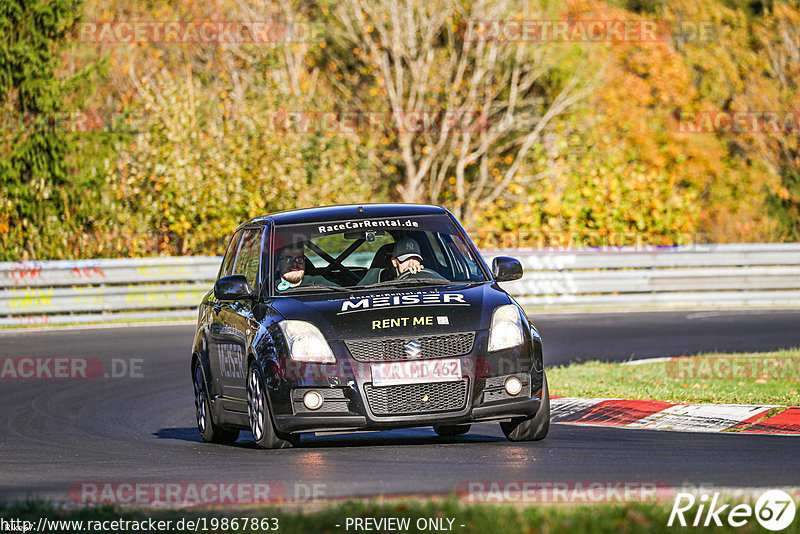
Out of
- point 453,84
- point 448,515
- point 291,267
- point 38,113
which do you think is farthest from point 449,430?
point 453,84

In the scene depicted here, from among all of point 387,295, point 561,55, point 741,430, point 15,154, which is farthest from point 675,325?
point 561,55

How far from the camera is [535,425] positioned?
9492 millimetres

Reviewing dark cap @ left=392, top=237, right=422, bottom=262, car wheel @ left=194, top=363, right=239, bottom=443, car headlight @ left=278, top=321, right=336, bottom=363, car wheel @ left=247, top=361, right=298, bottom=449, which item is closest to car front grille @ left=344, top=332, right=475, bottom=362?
car headlight @ left=278, top=321, right=336, bottom=363

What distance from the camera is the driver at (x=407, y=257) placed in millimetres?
10055

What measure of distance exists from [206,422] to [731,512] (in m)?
5.55

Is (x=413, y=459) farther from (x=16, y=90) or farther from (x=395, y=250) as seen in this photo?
→ (x=16, y=90)

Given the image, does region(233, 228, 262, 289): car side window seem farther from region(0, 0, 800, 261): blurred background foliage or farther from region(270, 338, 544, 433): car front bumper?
region(0, 0, 800, 261): blurred background foliage

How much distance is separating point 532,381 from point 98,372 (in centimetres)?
826

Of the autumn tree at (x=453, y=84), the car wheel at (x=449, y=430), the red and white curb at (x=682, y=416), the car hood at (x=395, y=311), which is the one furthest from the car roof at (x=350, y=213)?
the autumn tree at (x=453, y=84)

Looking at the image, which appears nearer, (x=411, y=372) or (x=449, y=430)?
(x=411, y=372)

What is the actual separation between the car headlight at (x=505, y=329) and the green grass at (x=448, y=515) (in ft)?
8.31

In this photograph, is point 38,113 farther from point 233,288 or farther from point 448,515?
point 448,515

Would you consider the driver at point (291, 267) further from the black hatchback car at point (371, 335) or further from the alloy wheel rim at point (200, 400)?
the alloy wheel rim at point (200, 400)

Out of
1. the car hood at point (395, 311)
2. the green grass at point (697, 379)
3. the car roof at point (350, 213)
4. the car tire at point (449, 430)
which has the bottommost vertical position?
the green grass at point (697, 379)
